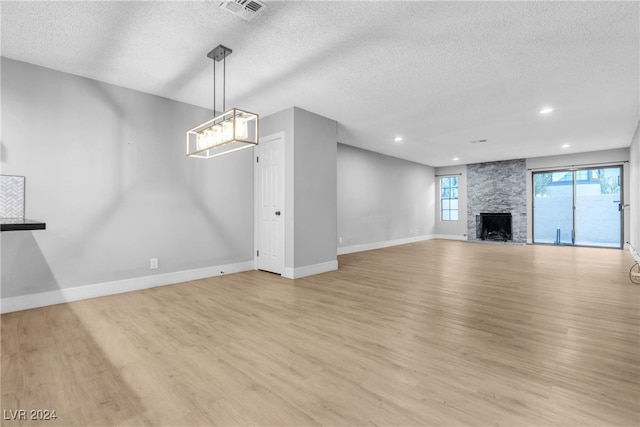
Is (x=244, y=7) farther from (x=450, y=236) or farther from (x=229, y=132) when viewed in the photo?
(x=450, y=236)

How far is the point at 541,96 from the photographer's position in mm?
4176

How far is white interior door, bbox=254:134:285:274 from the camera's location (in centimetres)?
479

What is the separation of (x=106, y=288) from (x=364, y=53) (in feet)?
13.5

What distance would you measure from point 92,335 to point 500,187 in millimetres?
10674

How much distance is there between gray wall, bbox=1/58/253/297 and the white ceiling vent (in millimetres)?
2394

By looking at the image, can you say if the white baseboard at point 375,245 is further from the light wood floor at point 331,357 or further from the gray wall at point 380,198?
the light wood floor at point 331,357

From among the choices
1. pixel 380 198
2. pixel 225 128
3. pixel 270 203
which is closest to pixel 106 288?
pixel 270 203

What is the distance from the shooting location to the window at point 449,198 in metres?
10.7

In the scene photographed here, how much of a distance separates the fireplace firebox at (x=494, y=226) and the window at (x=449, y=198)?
0.87 m

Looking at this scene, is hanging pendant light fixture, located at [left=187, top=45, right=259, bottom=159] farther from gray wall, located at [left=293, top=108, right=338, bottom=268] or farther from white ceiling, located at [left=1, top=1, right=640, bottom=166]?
gray wall, located at [left=293, top=108, right=338, bottom=268]

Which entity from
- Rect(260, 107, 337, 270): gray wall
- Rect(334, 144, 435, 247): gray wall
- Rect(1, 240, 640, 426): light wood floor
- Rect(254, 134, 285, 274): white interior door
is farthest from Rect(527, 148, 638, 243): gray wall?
Rect(254, 134, 285, 274): white interior door

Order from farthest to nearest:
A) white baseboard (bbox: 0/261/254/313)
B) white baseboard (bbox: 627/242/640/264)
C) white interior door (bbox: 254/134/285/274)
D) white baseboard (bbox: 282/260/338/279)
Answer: white baseboard (bbox: 627/242/640/264) < white interior door (bbox: 254/134/285/274) < white baseboard (bbox: 282/260/338/279) < white baseboard (bbox: 0/261/254/313)

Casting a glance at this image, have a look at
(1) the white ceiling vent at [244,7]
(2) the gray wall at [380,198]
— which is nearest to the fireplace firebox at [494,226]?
(2) the gray wall at [380,198]

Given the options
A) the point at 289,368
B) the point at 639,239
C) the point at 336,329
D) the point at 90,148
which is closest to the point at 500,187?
the point at 639,239
